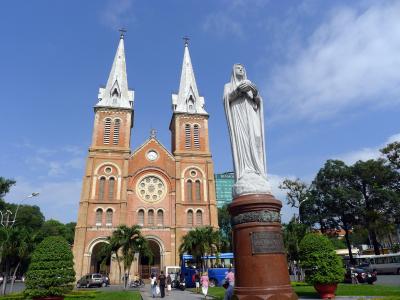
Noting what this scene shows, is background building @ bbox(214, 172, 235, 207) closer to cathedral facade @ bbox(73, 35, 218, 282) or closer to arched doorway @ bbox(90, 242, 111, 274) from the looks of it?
cathedral facade @ bbox(73, 35, 218, 282)

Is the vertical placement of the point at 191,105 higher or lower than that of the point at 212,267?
higher

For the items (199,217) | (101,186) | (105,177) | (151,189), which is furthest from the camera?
(151,189)

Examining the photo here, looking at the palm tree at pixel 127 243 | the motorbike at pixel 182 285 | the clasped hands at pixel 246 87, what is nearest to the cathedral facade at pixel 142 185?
the palm tree at pixel 127 243

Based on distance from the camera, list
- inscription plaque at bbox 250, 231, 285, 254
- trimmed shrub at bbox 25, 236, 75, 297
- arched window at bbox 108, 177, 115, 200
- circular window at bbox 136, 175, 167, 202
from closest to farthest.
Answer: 1. inscription plaque at bbox 250, 231, 285, 254
2. trimmed shrub at bbox 25, 236, 75, 297
3. arched window at bbox 108, 177, 115, 200
4. circular window at bbox 136, 175, 167, 202

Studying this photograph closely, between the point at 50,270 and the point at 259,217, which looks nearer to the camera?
the point at 259,217

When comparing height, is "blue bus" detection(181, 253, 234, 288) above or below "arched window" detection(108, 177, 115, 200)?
below

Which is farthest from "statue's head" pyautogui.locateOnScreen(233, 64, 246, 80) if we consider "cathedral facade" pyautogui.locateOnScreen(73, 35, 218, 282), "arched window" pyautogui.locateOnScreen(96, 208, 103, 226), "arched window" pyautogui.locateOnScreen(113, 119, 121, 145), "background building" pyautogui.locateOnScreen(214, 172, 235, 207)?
"background building" pyautogui.locateOnScreen(214, 172, 235, 207)

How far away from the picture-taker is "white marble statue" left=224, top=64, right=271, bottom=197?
811cm

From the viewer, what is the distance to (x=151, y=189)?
41.6m

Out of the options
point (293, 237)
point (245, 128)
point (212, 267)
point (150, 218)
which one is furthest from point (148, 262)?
point (245, 128)

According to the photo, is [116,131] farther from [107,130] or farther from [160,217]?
[160,217]

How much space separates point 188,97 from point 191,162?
9.73 meters

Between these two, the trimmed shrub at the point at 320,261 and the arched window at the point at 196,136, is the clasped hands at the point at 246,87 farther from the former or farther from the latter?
the arched window at the point at 196,136

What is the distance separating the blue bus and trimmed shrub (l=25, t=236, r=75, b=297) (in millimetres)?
15255
